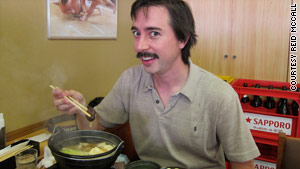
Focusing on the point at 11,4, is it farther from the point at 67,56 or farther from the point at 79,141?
the point at 79,141

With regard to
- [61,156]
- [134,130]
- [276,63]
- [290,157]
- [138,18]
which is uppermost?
[138,18]

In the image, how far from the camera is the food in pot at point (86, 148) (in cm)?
106

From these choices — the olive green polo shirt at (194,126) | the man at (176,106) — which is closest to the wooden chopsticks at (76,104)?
the man at (176,106)

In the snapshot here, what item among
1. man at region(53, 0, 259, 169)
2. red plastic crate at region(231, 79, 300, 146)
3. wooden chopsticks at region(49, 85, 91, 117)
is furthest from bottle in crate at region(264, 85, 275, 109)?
wooden chopsticks at region(49, 85, 91, 117)

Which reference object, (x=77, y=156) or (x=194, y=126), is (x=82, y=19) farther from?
(x=77, y=156)

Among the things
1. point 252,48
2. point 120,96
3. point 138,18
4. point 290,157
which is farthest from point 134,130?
point 252,48

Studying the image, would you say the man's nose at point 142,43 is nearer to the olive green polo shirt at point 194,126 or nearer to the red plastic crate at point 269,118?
the olive green polo shirt at point 194,126

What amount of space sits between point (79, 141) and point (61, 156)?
28cm

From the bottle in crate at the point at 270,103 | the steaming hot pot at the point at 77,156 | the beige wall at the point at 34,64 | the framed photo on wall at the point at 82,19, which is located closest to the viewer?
the steaming hot pot at the point at 77,156

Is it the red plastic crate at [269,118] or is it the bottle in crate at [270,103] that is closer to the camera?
the red plastic crate at [269,118]

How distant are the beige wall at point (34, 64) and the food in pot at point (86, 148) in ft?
3.44

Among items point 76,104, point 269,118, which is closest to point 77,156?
point 76,104

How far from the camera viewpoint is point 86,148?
1120 millimetres

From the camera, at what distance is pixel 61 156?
0.88m
